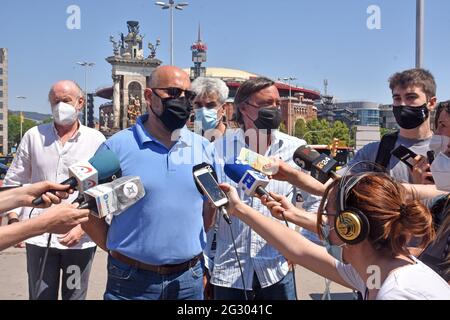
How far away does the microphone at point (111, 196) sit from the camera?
220 cm

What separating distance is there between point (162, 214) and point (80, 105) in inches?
66.6

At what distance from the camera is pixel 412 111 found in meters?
3.35

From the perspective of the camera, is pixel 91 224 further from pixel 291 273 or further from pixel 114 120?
pixel 114 120

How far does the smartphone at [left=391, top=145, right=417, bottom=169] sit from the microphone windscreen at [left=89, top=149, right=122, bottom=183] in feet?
5.67

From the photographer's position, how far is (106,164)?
2566 mm

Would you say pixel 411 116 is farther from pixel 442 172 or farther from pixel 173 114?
pixel 173 114

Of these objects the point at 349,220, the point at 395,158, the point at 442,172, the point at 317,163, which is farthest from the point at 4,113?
the point at 349,220

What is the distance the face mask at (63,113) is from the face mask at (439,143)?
2.65 metres

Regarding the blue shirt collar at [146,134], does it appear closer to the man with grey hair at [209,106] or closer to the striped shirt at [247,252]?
the striped shirt at [247,252]

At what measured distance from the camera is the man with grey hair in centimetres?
462

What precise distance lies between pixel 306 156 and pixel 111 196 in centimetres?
121

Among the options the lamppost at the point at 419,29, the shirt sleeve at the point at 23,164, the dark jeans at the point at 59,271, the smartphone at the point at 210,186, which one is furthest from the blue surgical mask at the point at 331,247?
the lamppost at the point at 419,29
